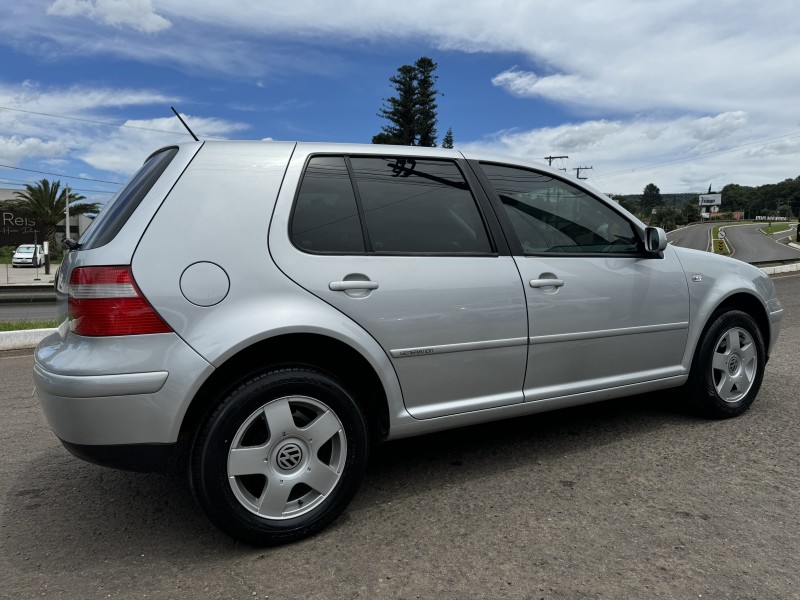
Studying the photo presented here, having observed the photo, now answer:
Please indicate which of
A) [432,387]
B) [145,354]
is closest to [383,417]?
[432,387]

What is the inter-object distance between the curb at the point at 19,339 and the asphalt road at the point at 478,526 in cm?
378

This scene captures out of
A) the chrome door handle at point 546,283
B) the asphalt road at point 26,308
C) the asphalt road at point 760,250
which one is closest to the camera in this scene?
the chrome door handle at point 546,283

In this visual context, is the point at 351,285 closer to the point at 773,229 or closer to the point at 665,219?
the point at 773,229

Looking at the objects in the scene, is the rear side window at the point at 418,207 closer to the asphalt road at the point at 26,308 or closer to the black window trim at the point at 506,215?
the black window trim at the point at 506,215

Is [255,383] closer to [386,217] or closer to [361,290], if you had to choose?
[361,290]

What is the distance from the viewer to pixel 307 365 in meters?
2.52

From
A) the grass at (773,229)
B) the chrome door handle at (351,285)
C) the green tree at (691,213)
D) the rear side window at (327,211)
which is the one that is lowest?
the grass at (773,229)

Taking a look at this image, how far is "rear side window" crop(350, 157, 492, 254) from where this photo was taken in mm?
2799

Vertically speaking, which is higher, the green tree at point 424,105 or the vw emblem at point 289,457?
the green tree at point 424,105

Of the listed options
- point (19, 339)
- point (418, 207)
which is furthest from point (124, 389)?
point (19, 339)

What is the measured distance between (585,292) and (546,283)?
29 centimetres

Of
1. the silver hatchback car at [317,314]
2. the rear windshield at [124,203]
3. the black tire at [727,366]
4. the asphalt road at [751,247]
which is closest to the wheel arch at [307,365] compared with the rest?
the silver hatchback car at [317,314]

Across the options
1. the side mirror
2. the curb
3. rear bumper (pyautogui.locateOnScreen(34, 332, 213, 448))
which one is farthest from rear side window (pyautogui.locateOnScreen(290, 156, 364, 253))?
the curb

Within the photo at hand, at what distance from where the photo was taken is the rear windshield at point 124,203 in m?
2.42
